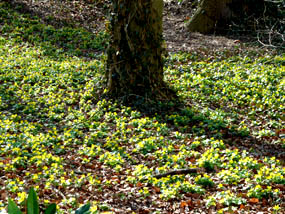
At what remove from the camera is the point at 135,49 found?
764cm

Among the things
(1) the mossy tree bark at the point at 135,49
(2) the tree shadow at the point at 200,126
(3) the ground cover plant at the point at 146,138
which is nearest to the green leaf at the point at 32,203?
(3) the ground cover plant at the point at 146,138

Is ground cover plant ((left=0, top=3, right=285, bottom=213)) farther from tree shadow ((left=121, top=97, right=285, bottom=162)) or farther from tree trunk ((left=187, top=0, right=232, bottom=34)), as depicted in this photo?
tree trunk ((left=187, top=0, right=232, bottom=34))

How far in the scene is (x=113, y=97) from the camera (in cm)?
791

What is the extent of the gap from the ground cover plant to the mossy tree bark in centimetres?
56

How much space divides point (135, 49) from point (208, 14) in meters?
6.31

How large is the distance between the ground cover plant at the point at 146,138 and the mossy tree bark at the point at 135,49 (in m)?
0.56

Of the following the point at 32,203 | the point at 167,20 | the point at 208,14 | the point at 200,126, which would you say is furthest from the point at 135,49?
the point at 167,20

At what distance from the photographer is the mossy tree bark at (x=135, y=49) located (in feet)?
24.9

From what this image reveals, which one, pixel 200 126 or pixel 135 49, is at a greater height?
pixel 135 49

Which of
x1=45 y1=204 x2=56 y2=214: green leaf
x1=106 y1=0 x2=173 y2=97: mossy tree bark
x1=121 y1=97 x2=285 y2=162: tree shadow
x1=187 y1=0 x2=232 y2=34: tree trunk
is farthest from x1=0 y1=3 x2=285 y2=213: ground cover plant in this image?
x1=187 y1=0 x2=232 y2=34: tree trunk

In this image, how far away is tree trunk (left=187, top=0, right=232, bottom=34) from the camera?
12969 mm

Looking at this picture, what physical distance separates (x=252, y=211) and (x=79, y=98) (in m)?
5.07

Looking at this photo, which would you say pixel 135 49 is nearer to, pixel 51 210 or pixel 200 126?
pixel 200 126

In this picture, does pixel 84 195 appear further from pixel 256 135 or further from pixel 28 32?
pixel 28 32
